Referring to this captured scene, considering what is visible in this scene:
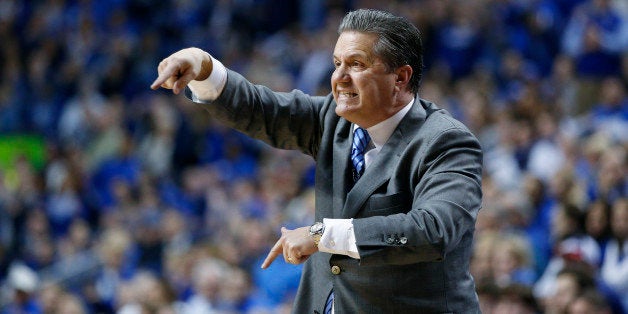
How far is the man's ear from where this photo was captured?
2.71m

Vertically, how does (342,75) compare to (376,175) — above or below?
above

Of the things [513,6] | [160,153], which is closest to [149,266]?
[160,153]

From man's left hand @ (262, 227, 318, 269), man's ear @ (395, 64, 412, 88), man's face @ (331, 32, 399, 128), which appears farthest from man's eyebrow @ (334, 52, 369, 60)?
man's left hand @ (262, 227, 318, 269)

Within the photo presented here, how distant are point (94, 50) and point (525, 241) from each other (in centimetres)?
687

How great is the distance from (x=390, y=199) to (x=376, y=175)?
3.7 inches

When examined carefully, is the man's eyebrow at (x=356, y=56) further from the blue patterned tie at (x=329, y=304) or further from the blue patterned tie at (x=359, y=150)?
the blue patterned tie at (x=329, y=304)

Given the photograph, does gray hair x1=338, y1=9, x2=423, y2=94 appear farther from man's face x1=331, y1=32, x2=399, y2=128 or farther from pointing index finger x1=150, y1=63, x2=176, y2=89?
pointing index finger x1=150, y1=63, x2=176, y2=89

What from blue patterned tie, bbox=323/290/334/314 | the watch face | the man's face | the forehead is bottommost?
blue patterned tie, bbox=323/290/334/314

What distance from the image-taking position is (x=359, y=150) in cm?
282

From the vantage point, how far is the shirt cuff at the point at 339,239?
93.0 inches

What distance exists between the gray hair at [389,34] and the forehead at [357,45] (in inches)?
0.5

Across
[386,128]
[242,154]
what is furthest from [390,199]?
[242,154]

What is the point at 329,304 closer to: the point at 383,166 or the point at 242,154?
the point at 383,166

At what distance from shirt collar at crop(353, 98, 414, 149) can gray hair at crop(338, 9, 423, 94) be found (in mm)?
145
